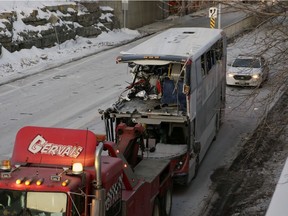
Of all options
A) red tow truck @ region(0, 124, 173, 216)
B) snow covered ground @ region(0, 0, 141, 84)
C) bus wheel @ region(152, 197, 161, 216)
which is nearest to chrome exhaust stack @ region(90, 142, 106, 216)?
red tow truck @ region(0, 124, 173, 216)

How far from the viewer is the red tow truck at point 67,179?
6.96m

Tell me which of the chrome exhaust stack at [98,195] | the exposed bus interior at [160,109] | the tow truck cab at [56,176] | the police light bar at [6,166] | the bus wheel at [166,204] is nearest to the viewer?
the chrome exhaust stack at [98,195]

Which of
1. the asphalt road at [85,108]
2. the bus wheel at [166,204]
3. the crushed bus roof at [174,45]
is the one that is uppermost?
the crushed bus roof at [174,45]

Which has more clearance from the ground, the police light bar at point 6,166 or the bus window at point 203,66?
the police light bar at point 6,166

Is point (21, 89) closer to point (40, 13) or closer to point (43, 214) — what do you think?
point (40, 13)

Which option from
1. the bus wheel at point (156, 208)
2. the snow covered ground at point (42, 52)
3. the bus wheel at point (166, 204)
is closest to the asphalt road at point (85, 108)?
the bus wheel at point (166, 204)

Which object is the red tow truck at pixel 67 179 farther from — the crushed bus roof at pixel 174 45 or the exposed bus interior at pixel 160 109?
the crushed bus roof at pixel 174 45

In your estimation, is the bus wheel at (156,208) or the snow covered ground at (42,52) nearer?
the bus wheel at (156,208)

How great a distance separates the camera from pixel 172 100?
1394cm

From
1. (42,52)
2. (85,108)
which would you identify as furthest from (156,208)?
(42,52)

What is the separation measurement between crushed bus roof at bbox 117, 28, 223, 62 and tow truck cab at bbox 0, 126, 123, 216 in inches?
211

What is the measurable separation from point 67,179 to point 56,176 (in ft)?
0.53

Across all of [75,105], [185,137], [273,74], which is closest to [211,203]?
[185,137]

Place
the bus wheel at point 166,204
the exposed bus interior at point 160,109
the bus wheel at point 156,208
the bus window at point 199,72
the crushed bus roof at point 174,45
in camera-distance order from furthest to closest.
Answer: the bus window at point 199,72 → the crushed bus roof at point 174,45 → the exposed bus interior at point 160,109 → the bus wheel at point 166,204 → the bus wheel at point 156,208
